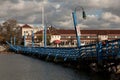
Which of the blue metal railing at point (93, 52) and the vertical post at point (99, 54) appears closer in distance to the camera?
the blue metal railing at point (93, 52)

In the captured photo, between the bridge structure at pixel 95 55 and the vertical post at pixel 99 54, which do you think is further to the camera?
the vertical post at pixel 99 54

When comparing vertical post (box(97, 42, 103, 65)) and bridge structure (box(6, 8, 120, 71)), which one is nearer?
bridge structure (box(6, 8, 120, 71))

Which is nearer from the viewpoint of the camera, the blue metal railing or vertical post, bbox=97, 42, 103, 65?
the blue metal railing

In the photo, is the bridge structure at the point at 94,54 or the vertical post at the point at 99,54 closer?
the bridge structure at the point at 94,54

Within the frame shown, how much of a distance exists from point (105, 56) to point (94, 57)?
8.17 ft

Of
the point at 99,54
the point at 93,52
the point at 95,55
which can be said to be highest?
the point at 93,52

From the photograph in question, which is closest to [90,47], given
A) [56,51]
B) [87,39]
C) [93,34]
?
[56,51]

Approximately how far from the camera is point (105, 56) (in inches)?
1104

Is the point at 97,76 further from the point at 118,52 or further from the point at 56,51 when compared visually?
the point at 56,51

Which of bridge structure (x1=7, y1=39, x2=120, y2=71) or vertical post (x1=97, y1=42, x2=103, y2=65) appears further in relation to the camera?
vertical post (x1=97, y1=42, x2=103, y2=65)

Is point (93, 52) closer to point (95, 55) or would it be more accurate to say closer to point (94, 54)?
point (94, 54)

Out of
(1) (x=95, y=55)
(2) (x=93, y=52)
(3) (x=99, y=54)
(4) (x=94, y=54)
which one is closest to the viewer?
(3) (x=99, y=54)

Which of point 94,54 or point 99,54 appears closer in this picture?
point 99,54

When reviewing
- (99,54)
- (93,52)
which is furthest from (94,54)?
(99,54)
